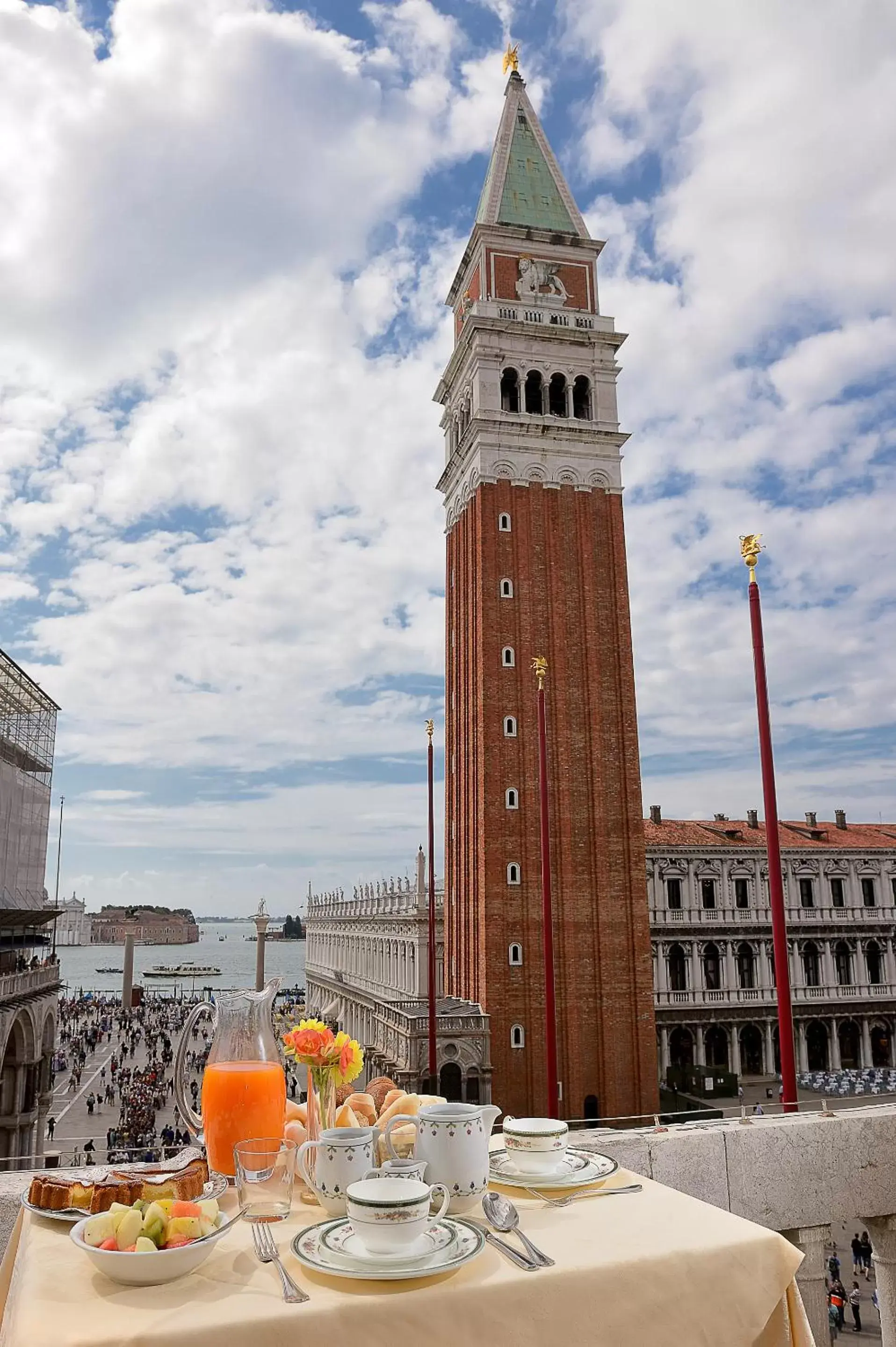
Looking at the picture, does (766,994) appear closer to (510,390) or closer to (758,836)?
(758,836)

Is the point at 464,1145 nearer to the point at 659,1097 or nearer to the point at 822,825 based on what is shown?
the point at 659,1097

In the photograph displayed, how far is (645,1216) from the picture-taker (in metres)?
3.28

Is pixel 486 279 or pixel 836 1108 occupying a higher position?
pixel 486 279

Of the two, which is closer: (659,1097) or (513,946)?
(513,946)

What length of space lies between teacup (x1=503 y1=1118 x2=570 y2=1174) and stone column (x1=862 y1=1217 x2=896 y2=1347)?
4.84 m

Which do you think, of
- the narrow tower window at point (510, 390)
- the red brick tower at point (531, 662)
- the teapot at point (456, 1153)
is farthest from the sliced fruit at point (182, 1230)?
the narrow tower window at point (510, 390)

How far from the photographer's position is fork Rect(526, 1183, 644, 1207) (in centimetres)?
350

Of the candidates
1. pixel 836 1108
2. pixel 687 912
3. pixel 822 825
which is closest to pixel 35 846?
pixel 687 912

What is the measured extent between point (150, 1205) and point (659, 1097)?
40.5m

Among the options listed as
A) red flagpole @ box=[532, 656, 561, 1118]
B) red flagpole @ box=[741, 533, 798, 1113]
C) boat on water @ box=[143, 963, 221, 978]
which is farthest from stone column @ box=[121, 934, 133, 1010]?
boat on water @ box=[143, 963, 221, 978]

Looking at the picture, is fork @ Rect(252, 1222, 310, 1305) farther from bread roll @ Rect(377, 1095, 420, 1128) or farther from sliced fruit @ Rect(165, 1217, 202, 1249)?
bread roll @ Rect(377, 1095, 420, 1128)

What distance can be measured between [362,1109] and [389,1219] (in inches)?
59.4

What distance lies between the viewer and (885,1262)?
24.2ft

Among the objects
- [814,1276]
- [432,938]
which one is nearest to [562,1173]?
[814,1276]
